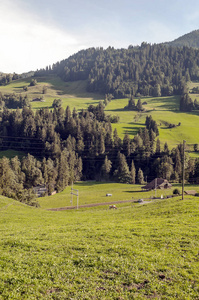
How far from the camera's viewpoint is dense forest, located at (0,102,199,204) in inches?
5012

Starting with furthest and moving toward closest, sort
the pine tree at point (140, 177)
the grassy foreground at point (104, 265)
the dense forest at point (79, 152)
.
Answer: the pine tree at point (140, 177) → the dense forest at point (79, 152) → the grassy foreground at point (104, 265)

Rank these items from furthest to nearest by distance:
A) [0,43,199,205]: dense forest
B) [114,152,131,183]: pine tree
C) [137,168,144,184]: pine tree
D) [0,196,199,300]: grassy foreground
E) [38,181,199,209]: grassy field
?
1. [137,168,144,184]: pine tree
2. [114,152,131,183]: pine tree
3. [0,43,199,205]: dense forest
4. [38,181,199,209]: grassy field
5. [0,196,199,300]: grassy foreground

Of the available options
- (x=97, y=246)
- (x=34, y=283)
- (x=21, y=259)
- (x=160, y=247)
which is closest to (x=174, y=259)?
(x=160, y=247)

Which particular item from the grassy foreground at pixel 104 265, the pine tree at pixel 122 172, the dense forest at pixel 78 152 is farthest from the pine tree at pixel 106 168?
the grassy foreground at pixel 104 265

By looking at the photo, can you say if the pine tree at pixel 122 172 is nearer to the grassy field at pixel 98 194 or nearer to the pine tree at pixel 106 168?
the pine tree at pixel 106 168

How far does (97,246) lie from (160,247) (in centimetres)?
526

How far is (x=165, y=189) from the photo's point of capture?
116625 millimetres

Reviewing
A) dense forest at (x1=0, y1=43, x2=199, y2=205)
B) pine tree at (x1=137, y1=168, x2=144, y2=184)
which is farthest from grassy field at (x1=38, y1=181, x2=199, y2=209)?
→ pine tree at (x1=137, y1=168, x2=144, y2=184)

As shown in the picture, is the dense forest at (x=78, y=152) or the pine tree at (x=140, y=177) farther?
the pine tree at (x=140, y=177)

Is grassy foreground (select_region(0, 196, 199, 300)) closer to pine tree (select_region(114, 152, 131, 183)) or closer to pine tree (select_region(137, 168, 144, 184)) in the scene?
pine tree (select_region(114, 152, 131, 183))

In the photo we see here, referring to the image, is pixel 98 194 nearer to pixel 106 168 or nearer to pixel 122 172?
pixel 122 172

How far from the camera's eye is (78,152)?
169750mm

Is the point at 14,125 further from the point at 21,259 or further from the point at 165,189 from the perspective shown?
the point at 21,259

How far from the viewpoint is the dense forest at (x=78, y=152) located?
127312 mm
